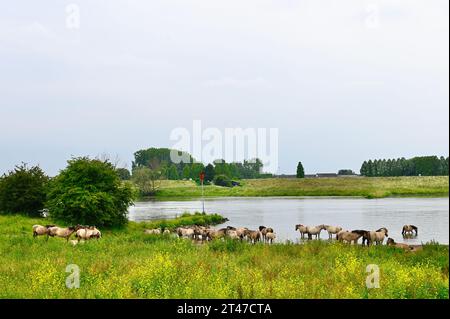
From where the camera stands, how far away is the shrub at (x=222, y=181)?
16135 cm

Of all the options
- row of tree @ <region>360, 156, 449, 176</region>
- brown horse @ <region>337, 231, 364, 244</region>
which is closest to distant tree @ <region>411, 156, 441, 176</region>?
row of tree @ <region>360, 156, 449, 176</region>

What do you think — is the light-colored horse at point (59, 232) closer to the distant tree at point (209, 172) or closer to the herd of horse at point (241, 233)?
the herd of horse at point (241, 233)

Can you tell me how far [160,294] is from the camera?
42.0 ft

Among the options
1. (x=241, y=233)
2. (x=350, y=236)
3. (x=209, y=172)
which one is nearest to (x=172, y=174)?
(x=209, y=172)

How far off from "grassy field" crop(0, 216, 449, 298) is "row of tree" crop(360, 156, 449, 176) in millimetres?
88701

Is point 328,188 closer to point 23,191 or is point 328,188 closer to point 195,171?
point 195,171

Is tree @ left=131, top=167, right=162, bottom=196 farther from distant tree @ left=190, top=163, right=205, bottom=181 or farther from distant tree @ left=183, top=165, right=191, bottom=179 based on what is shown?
distant tree @ left=183, top=165, right=191, bottom=179

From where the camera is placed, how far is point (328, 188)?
138625 millimetres

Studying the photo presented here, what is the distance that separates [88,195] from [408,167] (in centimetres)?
10562
